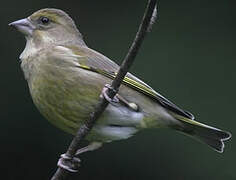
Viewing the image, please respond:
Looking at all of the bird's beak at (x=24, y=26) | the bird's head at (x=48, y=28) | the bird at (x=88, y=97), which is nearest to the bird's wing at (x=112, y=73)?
the bird at (x=88, y=97)

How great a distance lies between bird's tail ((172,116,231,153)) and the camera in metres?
5.15

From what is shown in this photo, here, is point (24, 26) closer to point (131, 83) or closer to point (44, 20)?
point (44, 20)

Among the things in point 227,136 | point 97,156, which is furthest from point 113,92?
point 97,156

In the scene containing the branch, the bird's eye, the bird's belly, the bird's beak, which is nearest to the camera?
the branch

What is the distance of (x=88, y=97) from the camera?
4891mm

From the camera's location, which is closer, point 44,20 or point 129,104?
point 129,104

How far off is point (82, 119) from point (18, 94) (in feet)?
5.82

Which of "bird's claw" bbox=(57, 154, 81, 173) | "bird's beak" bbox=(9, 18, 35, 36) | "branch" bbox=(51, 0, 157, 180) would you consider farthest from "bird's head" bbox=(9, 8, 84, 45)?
"branch" bbox=(51, 0, 157, 180)

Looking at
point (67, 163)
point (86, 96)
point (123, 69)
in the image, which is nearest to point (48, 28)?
point (86, 96)

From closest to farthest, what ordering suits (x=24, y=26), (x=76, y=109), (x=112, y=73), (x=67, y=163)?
1. (x=67, y=163)
2. (x=76, y=109)
3. (x=112, y=73)
4. (x=24, y=26)

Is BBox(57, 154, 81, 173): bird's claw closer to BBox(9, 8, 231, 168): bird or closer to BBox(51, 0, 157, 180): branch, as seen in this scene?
BBox(51, 0, 157, 180): branch

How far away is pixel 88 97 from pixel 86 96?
0.05 ft

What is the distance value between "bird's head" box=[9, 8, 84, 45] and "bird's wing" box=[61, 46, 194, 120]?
275 mm

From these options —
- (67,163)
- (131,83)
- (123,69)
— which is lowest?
(67,163)
